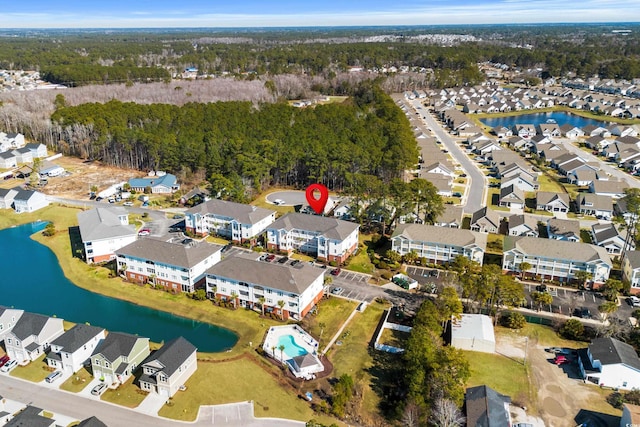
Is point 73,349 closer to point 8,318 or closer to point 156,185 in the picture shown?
point 8,318

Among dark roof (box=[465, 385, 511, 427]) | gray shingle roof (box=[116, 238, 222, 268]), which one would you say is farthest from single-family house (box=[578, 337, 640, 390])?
gray shingle roof (box=[116, 238, 222, 268])

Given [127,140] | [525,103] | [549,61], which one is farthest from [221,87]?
[549,61]

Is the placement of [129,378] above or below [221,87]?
below

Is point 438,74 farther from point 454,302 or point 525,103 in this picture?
point 454,302

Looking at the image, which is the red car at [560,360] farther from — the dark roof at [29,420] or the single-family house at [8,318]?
the single-family house at [8,318]

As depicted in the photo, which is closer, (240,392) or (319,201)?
(240,392)

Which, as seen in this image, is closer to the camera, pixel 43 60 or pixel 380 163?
pixel 380 163

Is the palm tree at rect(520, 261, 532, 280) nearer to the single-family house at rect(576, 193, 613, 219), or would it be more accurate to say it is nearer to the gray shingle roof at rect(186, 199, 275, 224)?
the single-family house at rect(576, 193, 613, 219)

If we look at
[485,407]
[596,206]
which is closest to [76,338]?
[485,407]
